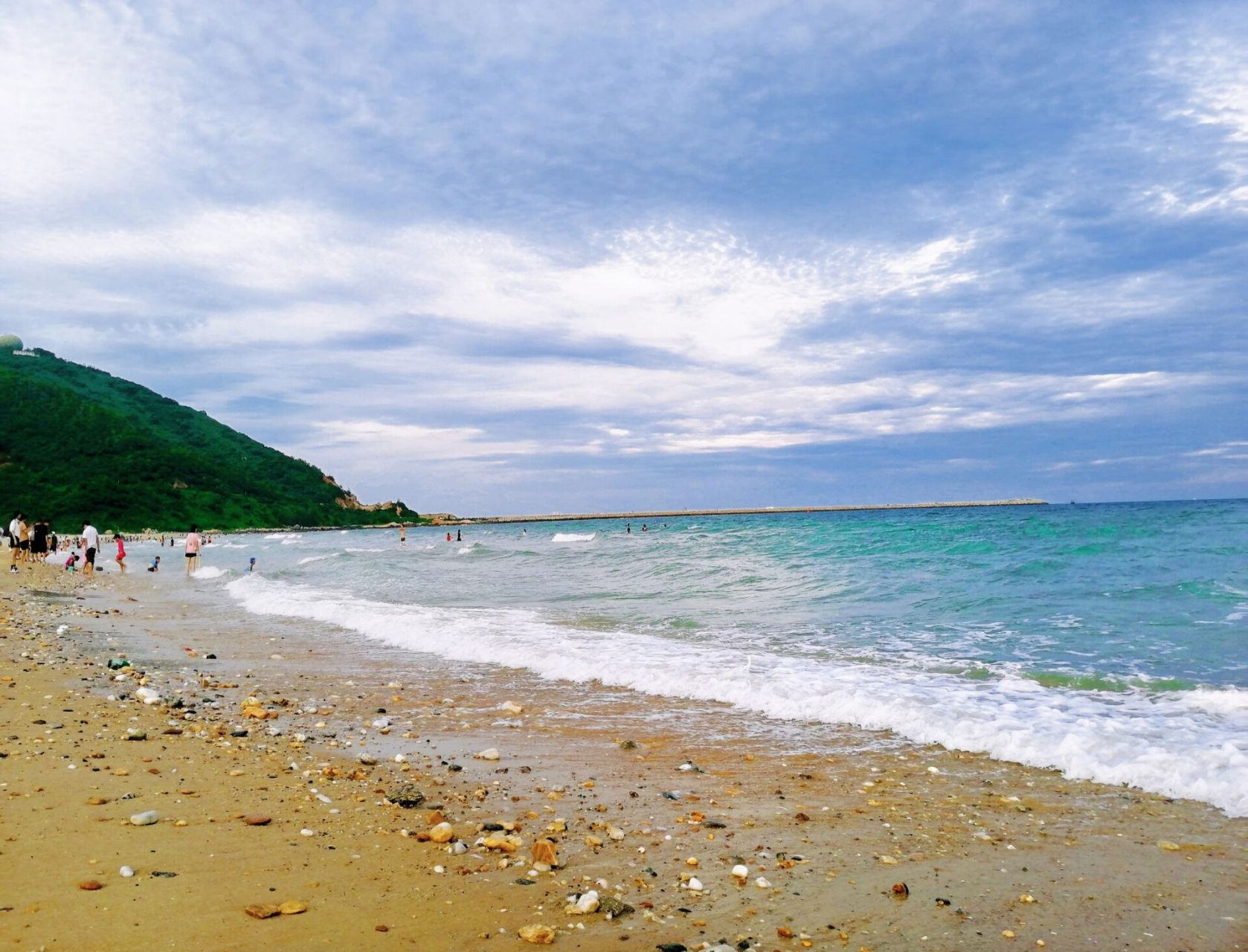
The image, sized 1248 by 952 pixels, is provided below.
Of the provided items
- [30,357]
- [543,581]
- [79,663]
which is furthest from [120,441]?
[79,663]

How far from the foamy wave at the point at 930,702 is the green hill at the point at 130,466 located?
9292 cm

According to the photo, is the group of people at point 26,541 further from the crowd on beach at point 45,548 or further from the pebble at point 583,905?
the pebble at point 583,905

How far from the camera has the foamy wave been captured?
6.52m

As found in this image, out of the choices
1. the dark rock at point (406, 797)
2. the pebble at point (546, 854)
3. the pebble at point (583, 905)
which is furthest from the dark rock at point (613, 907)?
the dark rock at point (406, 797)

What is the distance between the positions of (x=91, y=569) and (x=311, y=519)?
365 feet

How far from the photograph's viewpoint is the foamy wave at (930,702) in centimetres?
652

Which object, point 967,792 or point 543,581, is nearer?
point 967,792

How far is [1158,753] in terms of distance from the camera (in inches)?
263

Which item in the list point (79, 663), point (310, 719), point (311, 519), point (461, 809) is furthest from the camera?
point (311, 519)

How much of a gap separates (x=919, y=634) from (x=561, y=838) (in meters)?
10.9

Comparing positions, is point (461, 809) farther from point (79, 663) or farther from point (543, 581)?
point (543, 581)

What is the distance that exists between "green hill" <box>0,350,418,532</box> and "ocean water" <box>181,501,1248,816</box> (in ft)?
258

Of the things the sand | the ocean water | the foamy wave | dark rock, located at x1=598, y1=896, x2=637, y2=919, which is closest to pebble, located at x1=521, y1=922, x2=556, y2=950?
the sand

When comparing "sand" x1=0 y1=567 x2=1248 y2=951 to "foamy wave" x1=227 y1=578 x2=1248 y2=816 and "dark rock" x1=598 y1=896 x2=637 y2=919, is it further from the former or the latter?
"foamy wave" x1=227 y1=578 x2=1248 y2=816
